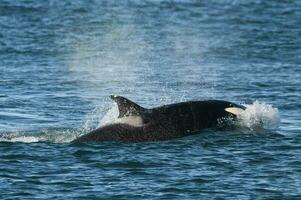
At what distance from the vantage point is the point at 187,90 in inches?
1170

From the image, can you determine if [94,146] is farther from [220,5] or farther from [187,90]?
[220,5]

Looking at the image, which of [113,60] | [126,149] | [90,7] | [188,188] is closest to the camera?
[188,188]

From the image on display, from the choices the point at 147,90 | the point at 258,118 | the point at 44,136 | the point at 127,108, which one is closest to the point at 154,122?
the point at 127,108

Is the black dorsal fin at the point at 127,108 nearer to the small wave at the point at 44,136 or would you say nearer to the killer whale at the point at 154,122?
the killer whale at the point at 154,122

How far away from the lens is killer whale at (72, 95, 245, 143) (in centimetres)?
2033

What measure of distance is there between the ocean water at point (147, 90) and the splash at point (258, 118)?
0.03 meters

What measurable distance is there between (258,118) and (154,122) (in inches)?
101

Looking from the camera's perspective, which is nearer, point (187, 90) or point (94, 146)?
point (94, 146)

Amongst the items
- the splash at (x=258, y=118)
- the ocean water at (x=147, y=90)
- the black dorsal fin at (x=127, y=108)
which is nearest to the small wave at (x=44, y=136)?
the ocean water at (x=147, y=90)

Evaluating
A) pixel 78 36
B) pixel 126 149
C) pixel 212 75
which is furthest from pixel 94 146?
pixel 78 36

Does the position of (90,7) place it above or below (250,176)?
above

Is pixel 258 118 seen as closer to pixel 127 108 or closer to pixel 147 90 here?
pixel 127 108

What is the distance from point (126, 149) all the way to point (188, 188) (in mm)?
2797

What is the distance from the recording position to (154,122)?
20359 millimetres
